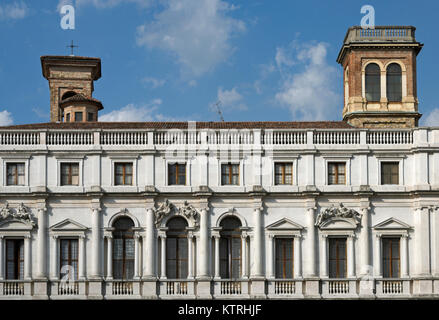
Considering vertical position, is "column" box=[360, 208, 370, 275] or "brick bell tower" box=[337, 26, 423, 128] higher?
"brick bell tower" box=[337, 26, 423, 128]

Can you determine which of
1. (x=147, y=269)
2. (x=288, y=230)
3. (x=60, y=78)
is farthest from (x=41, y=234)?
(x=60, y=78)

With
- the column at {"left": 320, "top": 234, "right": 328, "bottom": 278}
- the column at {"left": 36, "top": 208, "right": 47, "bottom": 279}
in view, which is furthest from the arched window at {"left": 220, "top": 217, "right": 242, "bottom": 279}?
the column at {"left": 36, "top": 208, "right": 47, "bottom": 279}

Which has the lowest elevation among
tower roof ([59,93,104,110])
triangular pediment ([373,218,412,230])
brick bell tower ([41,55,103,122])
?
triangular pediment ([373,218,412,230])

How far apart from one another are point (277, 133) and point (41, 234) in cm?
1504

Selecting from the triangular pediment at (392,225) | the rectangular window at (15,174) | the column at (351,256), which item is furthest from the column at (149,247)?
the triangular pediment at (392,225)

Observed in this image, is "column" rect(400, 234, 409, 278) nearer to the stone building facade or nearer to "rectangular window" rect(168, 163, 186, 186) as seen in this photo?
the stone building facade

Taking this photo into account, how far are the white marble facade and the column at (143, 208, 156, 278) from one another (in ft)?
0.19

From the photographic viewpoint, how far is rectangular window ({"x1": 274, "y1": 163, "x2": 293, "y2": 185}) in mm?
52062

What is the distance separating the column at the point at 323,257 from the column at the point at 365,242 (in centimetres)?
208

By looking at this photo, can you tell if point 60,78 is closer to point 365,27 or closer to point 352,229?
point 365,27

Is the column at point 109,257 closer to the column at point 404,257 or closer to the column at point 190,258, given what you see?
the column at point 190,258

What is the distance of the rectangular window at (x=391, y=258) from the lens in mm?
51094

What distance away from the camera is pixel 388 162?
2053 inches

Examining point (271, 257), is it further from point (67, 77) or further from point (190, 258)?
point (67, 77)
